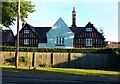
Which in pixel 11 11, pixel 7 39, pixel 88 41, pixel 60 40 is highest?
pixel 11 11

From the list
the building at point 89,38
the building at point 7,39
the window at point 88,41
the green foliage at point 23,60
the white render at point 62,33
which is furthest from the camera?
the building at point 7,39

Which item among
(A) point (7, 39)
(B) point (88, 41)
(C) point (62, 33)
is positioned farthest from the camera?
(A) point (7, 39)

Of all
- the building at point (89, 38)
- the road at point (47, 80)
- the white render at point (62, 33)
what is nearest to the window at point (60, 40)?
the white render at point (62, 33)

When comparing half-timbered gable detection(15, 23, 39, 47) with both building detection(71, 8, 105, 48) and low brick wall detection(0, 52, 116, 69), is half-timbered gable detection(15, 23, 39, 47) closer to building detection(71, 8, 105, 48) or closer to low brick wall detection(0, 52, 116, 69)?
building detection(71, 8, 105, 48)

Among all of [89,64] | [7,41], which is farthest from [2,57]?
[7,41]

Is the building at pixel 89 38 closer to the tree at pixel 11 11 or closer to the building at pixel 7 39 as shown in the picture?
the building at pixel 7 39

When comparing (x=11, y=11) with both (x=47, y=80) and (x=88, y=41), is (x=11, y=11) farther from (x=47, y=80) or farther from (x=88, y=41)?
(x=88, y=41)

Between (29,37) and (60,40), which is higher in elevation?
(29,37)

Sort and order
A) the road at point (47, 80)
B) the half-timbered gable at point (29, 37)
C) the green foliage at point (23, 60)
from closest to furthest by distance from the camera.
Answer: the road at point (47, 80) < the green foliage at point (23, 60) < the half-timbered gable at point (29, 37)

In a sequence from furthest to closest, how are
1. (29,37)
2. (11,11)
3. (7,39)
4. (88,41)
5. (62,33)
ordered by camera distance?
(7,39) < (29,37) < (88,41) < (62,33) < (11,11)

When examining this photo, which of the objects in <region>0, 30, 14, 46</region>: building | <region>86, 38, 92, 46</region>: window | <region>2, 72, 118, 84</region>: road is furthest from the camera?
<region>0, 30, 14, 46</region>: building

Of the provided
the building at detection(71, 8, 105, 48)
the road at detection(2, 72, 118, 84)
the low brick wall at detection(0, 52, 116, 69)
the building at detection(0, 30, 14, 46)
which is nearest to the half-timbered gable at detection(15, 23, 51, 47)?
the building at detection(71, 8, 105, 48)

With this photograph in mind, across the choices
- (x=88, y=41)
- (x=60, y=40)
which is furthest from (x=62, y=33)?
(x=88, y=41)

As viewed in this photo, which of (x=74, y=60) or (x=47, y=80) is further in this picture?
(x=74, y=60)
